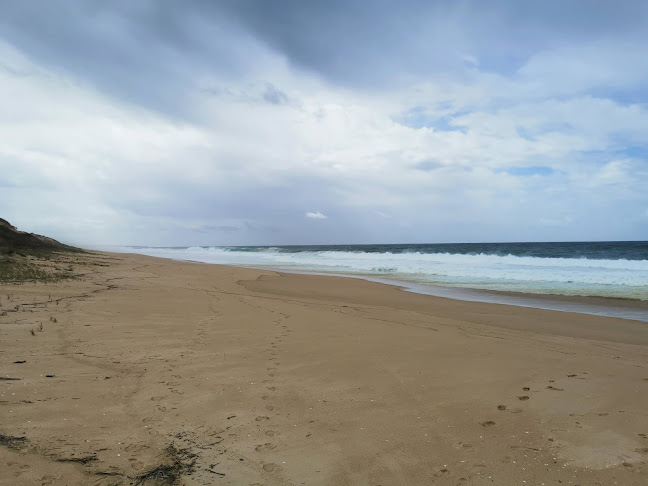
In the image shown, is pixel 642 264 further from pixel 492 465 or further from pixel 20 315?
pixel 20 315

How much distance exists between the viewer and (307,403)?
452cm

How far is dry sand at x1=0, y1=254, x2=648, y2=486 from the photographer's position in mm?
3207

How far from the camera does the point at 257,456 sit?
11.1ft

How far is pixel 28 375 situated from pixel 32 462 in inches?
84.6

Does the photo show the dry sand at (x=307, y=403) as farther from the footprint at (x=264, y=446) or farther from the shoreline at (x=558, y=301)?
the shoreline at (x=558, y=301)

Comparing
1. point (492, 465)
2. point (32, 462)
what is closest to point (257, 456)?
point (32, 462)

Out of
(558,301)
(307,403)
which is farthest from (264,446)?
(558,301)

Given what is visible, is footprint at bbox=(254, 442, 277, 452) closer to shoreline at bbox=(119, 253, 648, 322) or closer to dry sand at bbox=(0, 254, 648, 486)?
dry sand at bbox=(0, 254, 648, 486)

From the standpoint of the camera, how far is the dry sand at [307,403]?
10.5 feet

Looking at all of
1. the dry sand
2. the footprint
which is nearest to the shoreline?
the dry sand

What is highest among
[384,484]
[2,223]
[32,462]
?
[2,223]

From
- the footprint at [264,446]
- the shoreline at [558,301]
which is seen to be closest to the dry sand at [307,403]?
the footprint at [264,446]

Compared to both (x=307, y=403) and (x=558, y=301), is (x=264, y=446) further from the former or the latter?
(x=558, y=301)

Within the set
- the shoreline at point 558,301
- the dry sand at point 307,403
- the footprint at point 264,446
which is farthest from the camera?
the shoreline at point 558,301
